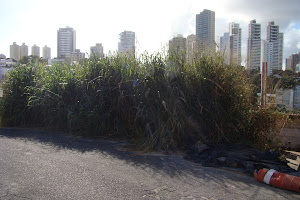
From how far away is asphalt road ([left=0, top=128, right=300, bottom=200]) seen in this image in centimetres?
352

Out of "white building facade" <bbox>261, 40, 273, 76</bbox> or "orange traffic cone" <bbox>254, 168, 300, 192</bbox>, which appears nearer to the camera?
"orange traffic cone" <bbox>254, 168, 300, 192</bbox>

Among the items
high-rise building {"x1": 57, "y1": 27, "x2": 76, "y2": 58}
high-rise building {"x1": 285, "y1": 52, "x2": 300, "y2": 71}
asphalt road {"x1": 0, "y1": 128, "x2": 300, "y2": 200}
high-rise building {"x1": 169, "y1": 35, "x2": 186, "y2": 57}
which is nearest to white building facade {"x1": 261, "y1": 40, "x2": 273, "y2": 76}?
high-rise building {"x1": 169, "y1": 35, "x2": 186, "y2": 57}

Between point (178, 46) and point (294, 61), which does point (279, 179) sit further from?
point (294, 61)

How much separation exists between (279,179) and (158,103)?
331cm

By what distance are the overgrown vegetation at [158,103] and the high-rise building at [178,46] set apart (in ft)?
0.77

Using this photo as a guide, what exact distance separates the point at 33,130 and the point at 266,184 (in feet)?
22.9

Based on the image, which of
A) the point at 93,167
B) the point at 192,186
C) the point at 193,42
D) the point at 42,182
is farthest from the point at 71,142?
the point at 193,42

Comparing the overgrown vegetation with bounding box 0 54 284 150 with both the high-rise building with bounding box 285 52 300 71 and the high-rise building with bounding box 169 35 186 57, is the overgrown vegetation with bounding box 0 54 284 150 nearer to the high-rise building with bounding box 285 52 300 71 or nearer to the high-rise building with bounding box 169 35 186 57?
the high-rise building with bounding box 169 35 186 57

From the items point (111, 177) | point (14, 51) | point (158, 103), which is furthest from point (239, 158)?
point (14, 51)

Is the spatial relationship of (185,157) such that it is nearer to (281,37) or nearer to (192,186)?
(192,186)

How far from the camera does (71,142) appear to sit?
661 centimetres

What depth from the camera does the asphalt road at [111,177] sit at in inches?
139

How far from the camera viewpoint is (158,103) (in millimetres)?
6508

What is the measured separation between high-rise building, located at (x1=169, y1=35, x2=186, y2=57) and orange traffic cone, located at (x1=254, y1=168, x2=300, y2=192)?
3979 millimetres
